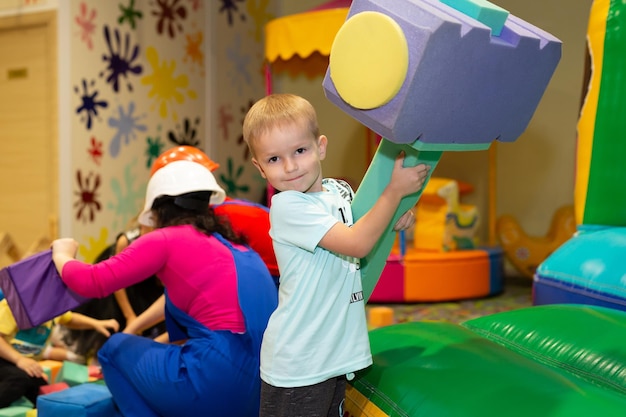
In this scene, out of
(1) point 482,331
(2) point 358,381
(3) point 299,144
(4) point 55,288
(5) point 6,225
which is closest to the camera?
(3) point 299,144

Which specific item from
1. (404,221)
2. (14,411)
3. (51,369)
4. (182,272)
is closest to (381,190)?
(404,221)

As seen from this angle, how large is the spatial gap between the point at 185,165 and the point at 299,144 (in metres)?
0.85

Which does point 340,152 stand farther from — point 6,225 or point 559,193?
point 6,225

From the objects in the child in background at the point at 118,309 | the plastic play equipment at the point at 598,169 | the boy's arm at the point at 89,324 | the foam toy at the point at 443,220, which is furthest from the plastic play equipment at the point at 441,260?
the boy's arm at the point at 89,324

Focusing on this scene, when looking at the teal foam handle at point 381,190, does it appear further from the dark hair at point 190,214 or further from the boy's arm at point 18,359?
the boy's arm at point 18,359

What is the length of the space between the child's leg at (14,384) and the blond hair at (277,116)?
1343 mm

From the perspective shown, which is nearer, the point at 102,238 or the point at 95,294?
the point at 95,294

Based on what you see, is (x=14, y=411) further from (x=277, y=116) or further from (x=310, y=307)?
(x=277, y=116)

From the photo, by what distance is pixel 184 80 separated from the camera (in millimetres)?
5434

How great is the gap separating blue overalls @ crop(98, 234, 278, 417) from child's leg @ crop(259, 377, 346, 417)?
0.47 metres

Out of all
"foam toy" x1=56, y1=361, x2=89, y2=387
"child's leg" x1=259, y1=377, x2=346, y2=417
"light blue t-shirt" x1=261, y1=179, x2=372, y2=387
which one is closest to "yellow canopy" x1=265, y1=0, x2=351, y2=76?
"foam toy" x1=56, y1=361, x2=89, y2=387

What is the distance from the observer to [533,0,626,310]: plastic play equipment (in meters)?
2.21

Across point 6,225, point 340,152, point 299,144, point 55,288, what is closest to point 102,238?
point 6,225

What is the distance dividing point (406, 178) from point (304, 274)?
28cm
